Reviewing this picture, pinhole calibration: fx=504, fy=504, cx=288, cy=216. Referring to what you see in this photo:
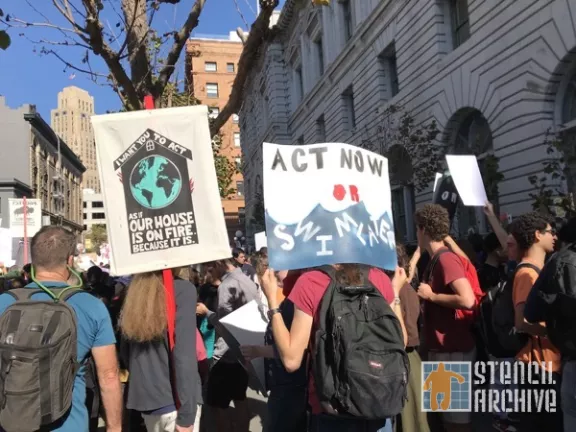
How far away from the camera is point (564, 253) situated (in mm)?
2838

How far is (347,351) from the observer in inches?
91.4

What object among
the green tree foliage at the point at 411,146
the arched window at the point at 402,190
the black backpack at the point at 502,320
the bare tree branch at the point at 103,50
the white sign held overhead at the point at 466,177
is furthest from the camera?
the arched window at the point at 402,190

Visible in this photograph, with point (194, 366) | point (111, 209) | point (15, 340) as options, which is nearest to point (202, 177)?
point (111, 209)

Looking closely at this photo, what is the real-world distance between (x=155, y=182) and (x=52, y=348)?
1.17 metres

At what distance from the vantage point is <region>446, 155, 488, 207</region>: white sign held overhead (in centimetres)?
531

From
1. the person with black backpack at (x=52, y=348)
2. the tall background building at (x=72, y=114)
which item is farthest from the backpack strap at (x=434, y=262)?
the tall background building at (x=72, y=114)

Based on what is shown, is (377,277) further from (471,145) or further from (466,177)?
(471,145)

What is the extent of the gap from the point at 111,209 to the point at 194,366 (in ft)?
3.59

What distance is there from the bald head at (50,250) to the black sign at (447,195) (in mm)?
4518

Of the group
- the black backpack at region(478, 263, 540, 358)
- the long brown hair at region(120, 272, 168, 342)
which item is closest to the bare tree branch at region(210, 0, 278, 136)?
the long brown hair at region(120, 272, 168, 342)

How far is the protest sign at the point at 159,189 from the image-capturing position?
3.12m

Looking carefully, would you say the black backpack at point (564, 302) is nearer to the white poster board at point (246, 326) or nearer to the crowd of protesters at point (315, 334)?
the crowd of protesters at point (315, 334)

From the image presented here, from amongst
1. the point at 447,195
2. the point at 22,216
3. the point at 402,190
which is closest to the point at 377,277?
the point at 447,195

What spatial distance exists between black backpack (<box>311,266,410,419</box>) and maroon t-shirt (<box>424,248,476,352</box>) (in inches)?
62.2
